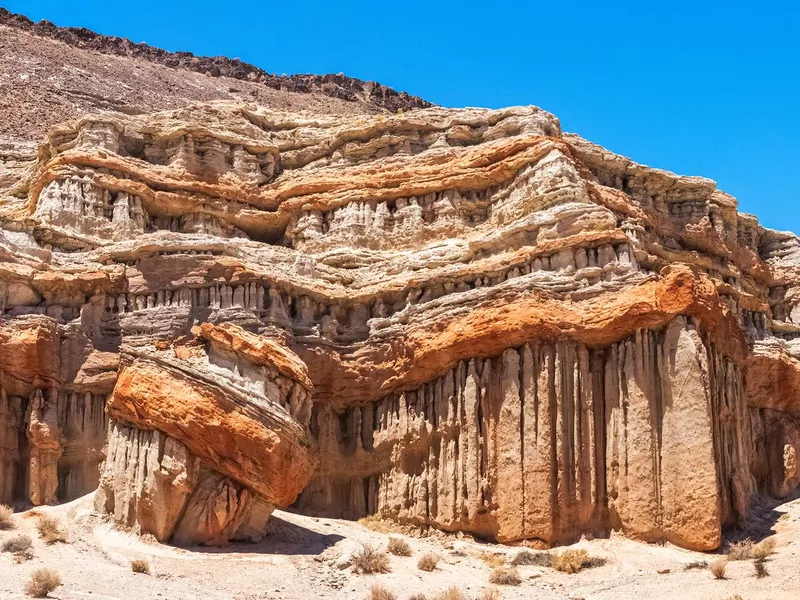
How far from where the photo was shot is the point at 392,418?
31.0 meters

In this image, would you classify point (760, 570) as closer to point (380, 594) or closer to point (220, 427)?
point (380, 594)

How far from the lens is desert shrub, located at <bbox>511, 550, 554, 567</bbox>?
2614cm

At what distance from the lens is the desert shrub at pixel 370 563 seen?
24.5 m

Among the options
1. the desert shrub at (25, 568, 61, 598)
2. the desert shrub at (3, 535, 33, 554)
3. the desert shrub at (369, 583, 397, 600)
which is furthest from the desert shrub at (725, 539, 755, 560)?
the desert shrub at (3, 535, 33, 554)

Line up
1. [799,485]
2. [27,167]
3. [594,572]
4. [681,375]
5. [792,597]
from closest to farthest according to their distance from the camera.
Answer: [792,597]
[594,572]
[681,375]
[799,485]
[27,167]

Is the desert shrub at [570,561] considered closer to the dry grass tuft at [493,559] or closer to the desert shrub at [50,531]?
the dry grass tuft at [493,559]

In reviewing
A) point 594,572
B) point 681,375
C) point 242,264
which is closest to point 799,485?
point 681,375

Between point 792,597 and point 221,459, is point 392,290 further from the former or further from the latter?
point 792,597

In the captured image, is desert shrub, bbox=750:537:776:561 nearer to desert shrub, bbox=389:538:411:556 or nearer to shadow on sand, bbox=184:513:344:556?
desert shrub, bbox=389:538:411:556

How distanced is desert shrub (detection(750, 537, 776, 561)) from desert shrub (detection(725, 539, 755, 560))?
0.32 feet

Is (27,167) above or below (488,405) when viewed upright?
above

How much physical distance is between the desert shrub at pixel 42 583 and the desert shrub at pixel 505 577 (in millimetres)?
8432

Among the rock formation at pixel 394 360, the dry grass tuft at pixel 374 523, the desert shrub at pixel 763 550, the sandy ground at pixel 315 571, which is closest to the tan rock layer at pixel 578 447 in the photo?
the rock formation at pixel 394 360

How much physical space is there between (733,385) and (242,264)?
486 inches
